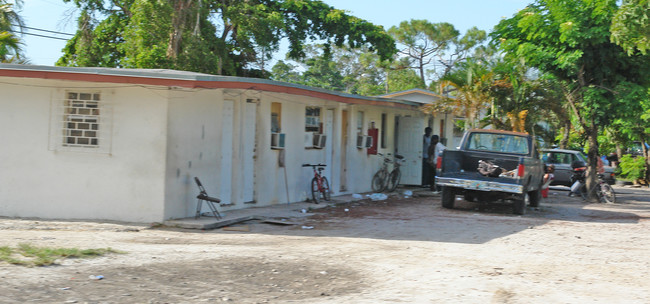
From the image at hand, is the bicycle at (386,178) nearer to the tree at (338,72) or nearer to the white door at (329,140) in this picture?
the white door at (329,140)

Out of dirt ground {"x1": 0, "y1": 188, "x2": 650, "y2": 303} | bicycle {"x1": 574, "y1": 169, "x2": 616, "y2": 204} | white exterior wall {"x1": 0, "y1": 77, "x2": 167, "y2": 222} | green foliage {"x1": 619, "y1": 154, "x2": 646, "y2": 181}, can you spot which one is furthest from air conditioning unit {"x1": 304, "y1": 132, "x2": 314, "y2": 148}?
green foliage {"x1": 619, "y1": 154, "x2": 646, "y2": 181}

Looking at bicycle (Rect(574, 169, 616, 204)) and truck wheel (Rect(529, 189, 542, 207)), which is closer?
truck wheel (Rect(529, 189, 542, 207))

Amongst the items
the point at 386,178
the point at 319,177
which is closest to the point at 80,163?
the point at 319,177

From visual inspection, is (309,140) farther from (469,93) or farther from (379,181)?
(469,93)

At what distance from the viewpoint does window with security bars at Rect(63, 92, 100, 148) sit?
12.3m

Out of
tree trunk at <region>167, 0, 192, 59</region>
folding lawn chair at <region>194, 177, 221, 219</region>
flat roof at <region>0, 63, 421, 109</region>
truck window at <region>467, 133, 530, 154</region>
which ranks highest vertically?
tree trunk at <region>167, 0, 192, 59</region>

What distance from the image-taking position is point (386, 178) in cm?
2052

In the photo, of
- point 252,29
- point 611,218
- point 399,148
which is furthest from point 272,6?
point 611,218

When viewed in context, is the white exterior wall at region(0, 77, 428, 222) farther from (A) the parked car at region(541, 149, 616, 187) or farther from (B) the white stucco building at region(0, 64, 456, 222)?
(A) the parked car at region(541, 149, 616, 187)

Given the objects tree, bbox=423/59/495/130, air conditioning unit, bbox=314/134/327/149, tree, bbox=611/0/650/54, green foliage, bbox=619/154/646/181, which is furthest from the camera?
green foliage, bbox=619/154/646/181

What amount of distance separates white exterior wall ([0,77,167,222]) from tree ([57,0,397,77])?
10154 millimetres

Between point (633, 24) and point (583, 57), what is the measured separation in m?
5.03

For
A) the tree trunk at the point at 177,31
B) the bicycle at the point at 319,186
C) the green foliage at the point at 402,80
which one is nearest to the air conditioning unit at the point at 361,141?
the bicycle at the point at 319,186

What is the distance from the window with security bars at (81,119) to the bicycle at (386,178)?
9.74 m
